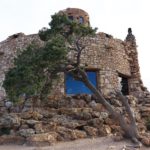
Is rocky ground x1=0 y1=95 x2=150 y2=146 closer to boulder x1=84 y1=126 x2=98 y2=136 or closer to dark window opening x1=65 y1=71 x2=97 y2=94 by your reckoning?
boulder x1=84 y1=126 x2=98 y2=136

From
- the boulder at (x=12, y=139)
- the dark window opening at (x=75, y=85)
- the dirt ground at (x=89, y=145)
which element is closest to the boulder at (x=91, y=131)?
the dirt ground at (x=89, y=145)

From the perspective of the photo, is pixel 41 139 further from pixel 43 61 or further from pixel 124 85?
pixel 124 85

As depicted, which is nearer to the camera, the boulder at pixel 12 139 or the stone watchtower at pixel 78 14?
the boulder at pixel 12 139

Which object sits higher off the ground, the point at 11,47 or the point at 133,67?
the point at 11,47

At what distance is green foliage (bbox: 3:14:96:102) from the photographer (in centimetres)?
1477

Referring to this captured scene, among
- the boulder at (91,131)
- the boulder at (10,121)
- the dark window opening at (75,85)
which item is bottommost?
the boulder at (91,131)

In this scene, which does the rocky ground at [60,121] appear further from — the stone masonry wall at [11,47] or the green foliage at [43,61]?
the stone masonry wall at [11,47]

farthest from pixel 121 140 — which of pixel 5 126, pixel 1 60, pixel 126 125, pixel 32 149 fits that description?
pixel 1 60

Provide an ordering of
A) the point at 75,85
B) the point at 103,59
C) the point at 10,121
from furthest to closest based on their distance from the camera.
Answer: the point at 103,59 → the point at 75,85 → the point at 10,121

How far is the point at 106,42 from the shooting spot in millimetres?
22750

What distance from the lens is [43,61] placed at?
15273mm

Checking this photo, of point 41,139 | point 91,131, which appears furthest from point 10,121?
point 91,131

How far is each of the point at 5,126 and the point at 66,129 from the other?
299 cm

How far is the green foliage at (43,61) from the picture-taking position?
14.8 meters
